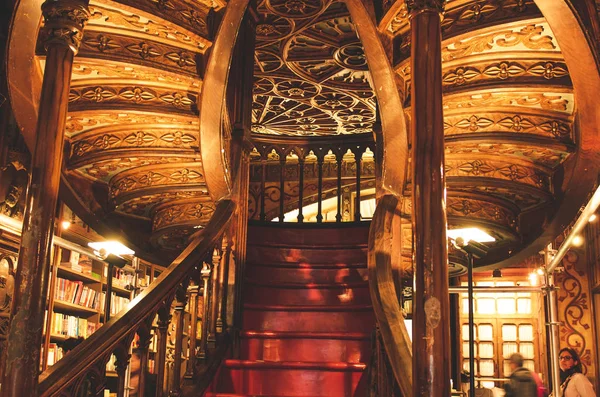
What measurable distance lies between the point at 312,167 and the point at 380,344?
630 centimetres

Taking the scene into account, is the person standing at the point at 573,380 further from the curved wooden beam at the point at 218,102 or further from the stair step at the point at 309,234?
the curved wooden beam at the point at 218,102

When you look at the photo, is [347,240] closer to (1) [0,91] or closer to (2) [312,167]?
(1) [0,91]

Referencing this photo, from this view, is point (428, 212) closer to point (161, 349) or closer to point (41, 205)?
point (161, 349)

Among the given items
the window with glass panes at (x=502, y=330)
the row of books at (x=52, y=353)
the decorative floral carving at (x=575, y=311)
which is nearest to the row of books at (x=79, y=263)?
the row of books at (x=52, y=353)

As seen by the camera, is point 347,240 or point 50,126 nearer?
point 50,126

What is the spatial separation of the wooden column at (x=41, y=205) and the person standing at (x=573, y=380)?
11.3 ft

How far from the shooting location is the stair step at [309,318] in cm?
434

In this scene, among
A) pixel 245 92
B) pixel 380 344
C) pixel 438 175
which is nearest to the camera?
pixel 438 175

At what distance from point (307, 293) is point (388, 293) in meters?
1.40

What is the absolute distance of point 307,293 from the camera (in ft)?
15.5

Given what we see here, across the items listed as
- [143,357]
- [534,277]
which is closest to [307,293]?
[143,357]

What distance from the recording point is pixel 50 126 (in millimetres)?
2855

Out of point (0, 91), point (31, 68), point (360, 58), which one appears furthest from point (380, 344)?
point (360, 58)

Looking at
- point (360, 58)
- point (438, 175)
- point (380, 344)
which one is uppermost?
point (360, 58)
